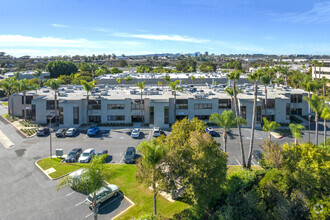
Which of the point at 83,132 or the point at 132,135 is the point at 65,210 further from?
the point at 83,132

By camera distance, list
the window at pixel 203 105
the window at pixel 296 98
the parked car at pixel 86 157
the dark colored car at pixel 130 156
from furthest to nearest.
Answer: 1. the window at pixel 296 98
2. the window at pixel 203 105
3. the parked car at pixel 86 157
4. the dark colored car at pixel 130 156

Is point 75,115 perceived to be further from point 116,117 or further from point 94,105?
point 116,117

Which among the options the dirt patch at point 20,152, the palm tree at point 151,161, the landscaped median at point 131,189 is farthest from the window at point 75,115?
the palm tree at point 151,161

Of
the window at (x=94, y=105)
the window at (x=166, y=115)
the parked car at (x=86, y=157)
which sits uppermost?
the window at (x=94, y=105)

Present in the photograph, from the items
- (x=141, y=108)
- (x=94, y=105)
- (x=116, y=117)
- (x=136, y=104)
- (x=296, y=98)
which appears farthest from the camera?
(x=296, y=98)

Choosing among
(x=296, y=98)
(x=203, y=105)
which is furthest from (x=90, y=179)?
(x=296, y=98)

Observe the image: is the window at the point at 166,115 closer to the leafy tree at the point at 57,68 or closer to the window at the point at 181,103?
the window at the point at 181,103

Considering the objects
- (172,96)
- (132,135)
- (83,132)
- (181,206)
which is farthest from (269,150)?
(83,132)
